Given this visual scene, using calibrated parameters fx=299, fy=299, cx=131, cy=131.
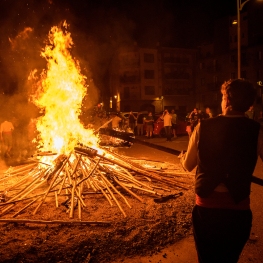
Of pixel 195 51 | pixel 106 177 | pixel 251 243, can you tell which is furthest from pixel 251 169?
pixel 195 51

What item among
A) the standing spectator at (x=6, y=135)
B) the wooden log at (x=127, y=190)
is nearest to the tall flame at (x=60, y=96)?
the wooden log at (x=127, y=190)

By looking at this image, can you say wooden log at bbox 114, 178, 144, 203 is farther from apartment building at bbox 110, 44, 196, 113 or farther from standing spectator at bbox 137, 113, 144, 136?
apartment building at bbox 110, 44, 196, 113

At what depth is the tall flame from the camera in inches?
333

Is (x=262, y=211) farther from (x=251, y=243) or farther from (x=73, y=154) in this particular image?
(x=73, y=154)

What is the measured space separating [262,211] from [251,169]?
11.7ft

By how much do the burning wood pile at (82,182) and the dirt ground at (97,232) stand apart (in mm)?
143

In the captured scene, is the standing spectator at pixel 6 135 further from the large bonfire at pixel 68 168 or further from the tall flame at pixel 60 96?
the tall flame at pixel 60 96

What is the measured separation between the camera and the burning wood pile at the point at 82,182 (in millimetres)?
5703

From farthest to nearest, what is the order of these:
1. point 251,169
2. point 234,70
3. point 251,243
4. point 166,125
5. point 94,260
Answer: point 234,70 < point 166,125 < point 251,243 < point 94,260 < point 251,169

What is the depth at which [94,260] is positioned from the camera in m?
3.69

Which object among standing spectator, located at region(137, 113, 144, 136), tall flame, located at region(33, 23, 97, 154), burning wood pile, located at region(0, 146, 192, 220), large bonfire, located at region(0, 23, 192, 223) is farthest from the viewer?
standing spectator, located at region(137, 113, 144, 136)

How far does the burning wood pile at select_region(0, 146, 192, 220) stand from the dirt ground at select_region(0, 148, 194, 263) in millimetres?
143

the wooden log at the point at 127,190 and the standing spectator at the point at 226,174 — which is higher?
the standing spectator at the point at 226,174

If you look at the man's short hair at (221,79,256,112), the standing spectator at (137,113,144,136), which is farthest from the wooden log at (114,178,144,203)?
the standing spectator at (137,113,144,136)
